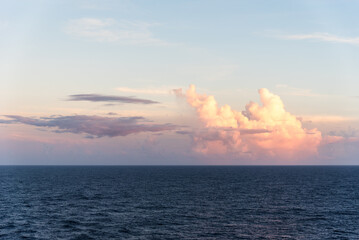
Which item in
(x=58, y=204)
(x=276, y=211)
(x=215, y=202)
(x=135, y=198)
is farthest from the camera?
(x=135, y=198)

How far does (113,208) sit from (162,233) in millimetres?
27658

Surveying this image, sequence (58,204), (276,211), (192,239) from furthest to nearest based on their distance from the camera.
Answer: (58,204) < (276,211) < (192,239)

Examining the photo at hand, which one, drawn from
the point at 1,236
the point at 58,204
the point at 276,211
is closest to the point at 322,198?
the point at 276,211

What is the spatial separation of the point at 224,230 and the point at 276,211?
82.3 ft

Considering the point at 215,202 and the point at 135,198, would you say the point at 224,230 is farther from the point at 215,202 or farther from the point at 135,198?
the point at 135,198

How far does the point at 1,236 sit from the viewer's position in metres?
60.3

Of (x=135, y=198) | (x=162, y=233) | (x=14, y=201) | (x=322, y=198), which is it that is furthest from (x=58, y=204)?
(x=322, y=198)

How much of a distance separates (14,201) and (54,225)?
36.6 m

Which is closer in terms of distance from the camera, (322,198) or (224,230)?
(224,230)

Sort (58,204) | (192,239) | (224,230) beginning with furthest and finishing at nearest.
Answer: (58,204), (224,230), (192,239)

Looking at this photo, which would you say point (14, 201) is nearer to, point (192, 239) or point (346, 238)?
point (192, 239)

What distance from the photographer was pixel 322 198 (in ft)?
363

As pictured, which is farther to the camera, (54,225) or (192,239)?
(54,225)

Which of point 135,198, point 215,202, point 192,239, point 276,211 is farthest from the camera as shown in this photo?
point 135,198
